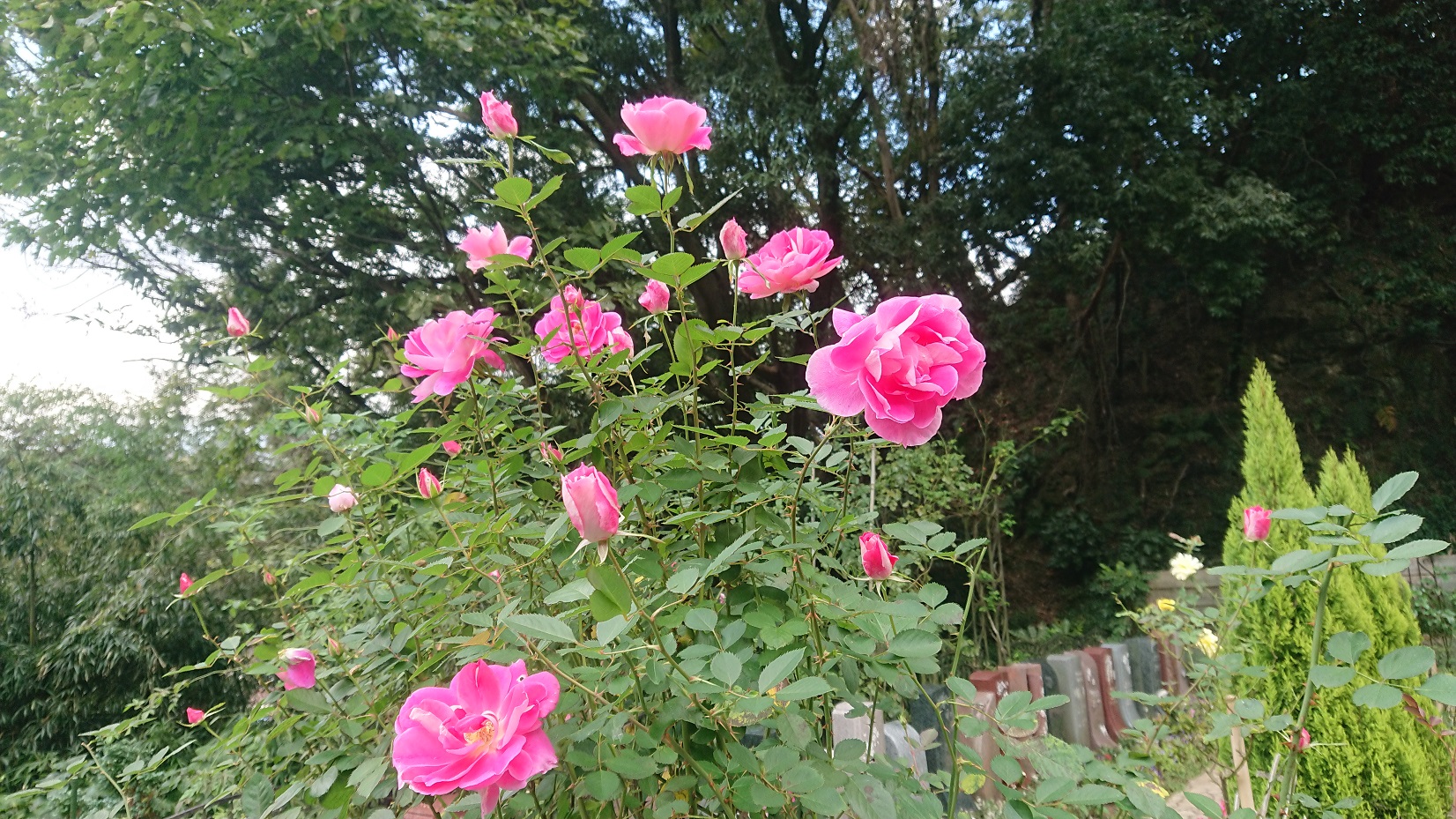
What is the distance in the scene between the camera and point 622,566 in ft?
2.10

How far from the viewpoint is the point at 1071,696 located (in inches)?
102

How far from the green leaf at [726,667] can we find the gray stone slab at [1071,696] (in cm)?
240

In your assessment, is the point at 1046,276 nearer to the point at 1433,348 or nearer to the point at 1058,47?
the point at 1058,47

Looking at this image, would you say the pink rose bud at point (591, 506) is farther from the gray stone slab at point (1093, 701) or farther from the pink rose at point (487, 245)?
the gray stone slab at point (1093, 701)

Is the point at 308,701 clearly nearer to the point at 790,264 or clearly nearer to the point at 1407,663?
the point at 790,264

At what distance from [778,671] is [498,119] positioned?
63cm

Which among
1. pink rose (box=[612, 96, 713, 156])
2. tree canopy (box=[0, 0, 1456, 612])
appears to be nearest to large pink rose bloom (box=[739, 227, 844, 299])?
pink rose (box=[612, 96, 713, 156])

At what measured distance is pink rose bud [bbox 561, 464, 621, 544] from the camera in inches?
20.5

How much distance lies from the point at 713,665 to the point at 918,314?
0.30 metres

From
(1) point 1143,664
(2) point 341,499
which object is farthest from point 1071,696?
(2) point 341,499

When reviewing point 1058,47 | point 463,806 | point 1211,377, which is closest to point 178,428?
point 463,806

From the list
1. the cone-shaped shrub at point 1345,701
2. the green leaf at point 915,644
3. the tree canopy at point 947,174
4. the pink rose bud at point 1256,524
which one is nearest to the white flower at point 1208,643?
the cone-shaped shrub at point 1345,701

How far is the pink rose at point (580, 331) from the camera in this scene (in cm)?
76

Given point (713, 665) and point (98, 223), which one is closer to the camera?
point (713, 665)
